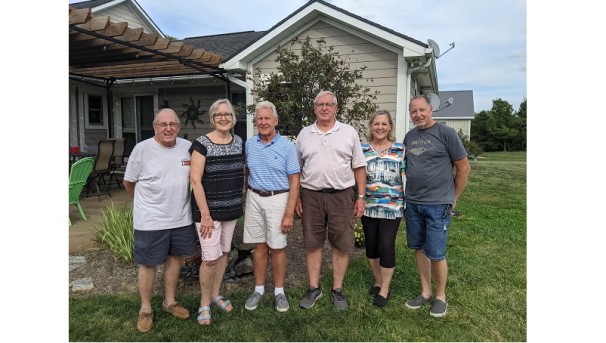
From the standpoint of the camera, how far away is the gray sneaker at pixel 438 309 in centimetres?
283

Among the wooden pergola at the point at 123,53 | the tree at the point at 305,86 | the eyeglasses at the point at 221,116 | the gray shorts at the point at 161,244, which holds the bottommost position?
the gray shorts at the point at 161,244

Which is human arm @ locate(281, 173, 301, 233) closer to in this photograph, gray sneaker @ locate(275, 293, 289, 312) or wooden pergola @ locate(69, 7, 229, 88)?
gray sneaker @ locate(275, 293, 289, 312)

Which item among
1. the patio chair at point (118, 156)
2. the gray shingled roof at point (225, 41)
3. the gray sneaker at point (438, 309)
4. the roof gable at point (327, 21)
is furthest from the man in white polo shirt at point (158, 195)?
the gray shingled roof at point (225, 41)

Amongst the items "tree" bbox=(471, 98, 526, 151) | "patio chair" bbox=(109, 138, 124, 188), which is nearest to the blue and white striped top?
"patio chair" bbox=(109, 138, 124, 188)

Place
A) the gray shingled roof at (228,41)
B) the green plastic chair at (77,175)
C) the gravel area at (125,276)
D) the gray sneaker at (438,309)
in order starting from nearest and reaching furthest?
the gray sneaker at (438,309)
the gravel area at (125,276)
the green plastic chair at (77,175)
the gray shingled roof at (228,41)

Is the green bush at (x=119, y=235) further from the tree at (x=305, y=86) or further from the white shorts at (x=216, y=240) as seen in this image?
the tree at (x=305, y=86)

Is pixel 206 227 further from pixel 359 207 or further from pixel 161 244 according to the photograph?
pixel 359 207

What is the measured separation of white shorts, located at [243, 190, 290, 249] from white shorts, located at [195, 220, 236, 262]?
0.52 ft

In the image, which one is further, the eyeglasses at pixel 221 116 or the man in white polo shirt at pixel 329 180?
the man in white polo shirt at pixel 329 180

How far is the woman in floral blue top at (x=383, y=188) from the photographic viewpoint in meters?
2.88

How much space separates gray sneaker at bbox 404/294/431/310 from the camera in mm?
2961

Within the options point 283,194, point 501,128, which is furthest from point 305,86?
point 501,128

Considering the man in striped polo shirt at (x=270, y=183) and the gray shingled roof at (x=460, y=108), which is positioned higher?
the gray shingled roof at (x=460, y=108)

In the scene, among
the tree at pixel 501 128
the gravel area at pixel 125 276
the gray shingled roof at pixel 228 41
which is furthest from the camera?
the tree at pixel 501 128
